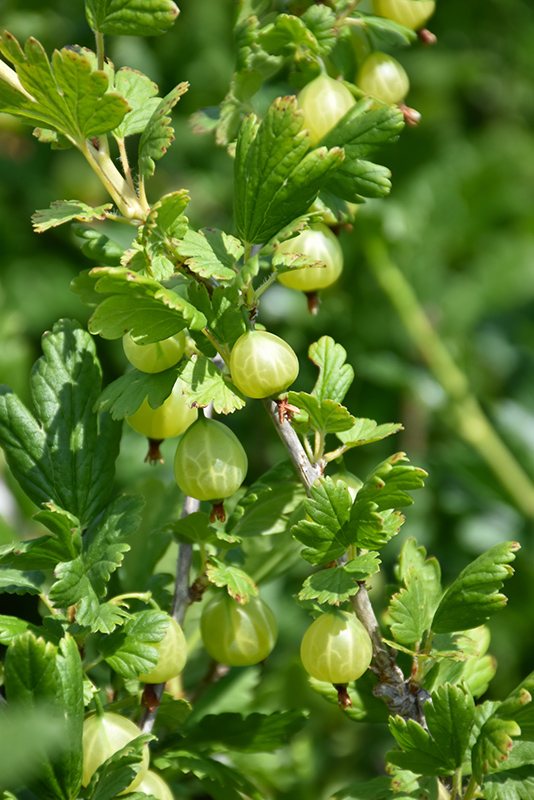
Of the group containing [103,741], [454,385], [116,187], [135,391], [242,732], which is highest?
[116,187]

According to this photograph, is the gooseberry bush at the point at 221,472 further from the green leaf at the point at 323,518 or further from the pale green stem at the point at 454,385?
the pale green stem at the point at 454,385

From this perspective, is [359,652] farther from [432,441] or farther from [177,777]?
[432,441]

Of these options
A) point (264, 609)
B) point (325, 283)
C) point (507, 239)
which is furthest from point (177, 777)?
point (507, 239)

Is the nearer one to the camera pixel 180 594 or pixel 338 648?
pixel 338 648

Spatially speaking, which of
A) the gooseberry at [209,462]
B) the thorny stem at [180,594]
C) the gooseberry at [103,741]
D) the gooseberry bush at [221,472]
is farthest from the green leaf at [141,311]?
the gooseberry at [103,741]

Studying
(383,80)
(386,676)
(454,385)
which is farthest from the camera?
(454,385)

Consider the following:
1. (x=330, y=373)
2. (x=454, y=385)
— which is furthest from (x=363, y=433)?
(x=454, y=385)

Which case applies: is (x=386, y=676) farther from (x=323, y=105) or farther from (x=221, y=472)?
(x=323, y=105)

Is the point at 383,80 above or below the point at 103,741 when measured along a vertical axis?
above
